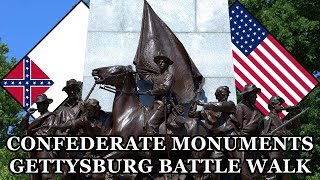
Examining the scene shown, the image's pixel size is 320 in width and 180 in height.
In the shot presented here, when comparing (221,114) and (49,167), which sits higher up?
(221,114)

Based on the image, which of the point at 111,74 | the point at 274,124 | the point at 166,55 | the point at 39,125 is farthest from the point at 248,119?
the point at 39,125

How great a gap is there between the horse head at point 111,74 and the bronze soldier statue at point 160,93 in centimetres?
54

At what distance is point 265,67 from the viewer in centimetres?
2478

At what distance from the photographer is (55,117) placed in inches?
792

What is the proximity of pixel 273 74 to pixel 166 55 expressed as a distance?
4787 mm

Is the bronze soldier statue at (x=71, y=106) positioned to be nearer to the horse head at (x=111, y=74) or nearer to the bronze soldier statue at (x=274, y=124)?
the horse head at (x=111, y=74)

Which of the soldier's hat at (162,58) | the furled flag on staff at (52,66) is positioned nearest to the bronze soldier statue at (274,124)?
the soldier's hat at (162,58)

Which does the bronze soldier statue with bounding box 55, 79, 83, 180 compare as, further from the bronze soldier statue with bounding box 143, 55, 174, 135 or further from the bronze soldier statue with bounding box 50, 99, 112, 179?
the bronze soldier statue with bounding box 143, 55, 174, 135

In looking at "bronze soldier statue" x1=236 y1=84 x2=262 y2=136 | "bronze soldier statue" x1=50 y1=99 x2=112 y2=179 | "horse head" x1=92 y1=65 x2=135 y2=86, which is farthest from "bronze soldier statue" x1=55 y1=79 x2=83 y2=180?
"bronze soldier statue" x1=236 y1=84 x2=262 y2=136

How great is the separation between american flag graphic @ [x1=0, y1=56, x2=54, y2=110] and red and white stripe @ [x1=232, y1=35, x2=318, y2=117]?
4399mm

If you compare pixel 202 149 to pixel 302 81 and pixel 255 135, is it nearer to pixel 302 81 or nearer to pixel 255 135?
pixel 255 135

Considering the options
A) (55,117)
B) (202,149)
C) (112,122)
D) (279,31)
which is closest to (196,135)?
(202,149)

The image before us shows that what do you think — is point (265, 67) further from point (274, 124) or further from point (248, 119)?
point (248, 119)

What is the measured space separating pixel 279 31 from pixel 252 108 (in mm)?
15319
